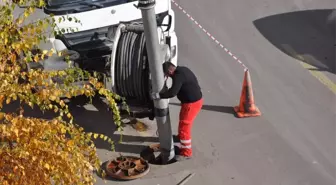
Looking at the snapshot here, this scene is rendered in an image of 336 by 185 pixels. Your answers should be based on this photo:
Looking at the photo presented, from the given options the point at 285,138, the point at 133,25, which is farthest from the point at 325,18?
the point at 133,25

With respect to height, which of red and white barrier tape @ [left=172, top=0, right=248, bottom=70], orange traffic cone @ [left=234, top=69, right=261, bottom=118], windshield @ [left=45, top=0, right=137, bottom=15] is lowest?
orange traffic cone @ [left=234, top=69, right=261, bottom=118]

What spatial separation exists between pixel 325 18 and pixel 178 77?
5561 millimetres

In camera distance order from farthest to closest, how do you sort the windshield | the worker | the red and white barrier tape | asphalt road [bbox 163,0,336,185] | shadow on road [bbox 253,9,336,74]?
shadow on road [bbox 253,9,336,74]
the red and white barrier tape
the windshield
asphalt road [bbox 163,0,336,185]
the worker

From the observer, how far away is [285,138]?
890 centimetres

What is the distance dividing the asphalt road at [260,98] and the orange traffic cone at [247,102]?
127mm

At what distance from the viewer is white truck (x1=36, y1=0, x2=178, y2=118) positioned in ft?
27.0

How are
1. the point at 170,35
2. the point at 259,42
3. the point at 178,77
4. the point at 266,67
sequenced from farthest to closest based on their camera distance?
1. the point at 259,42
2. the point at 266,67
3. the point at 170,35
4. the point at 178,77

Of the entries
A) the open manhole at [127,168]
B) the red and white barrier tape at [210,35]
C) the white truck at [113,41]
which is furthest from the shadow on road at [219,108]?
the open manhole at [127,168]

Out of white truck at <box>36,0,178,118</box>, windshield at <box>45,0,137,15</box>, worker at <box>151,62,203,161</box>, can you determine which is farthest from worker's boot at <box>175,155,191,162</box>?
windshield at <box>45,0,137,15</box>

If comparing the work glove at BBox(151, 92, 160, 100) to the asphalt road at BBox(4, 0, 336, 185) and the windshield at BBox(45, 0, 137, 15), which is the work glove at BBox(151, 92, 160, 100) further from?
the windshield at BBox(45, 0, 137, 15)

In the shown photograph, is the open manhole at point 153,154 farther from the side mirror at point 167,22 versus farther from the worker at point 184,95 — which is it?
the side mirror at point 167,22

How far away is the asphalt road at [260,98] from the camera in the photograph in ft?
27.2

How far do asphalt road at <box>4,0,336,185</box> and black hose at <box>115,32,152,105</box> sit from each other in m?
0.99

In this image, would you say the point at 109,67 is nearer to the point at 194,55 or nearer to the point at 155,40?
the point at 155,40
